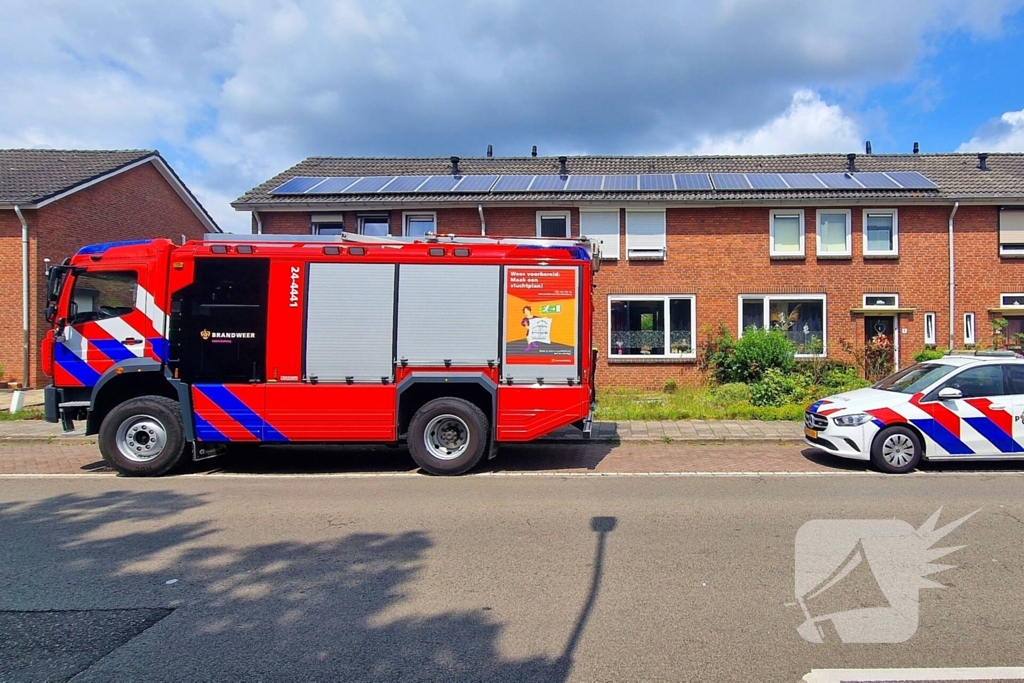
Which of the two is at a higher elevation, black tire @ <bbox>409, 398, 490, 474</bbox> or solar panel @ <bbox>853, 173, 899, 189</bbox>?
solar panel @ <bbox>853, 173, 899, 189</bbox>

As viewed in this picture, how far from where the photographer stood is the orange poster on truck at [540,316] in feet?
28.8

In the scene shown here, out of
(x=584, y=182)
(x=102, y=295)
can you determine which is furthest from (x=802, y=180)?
(x=102, y=295)

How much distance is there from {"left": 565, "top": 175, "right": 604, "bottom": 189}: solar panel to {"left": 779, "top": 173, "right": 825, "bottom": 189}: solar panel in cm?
522

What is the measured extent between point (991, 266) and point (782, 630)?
58.9ft

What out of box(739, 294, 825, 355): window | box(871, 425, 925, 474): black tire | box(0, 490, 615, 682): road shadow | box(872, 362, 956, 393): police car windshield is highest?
box(739, 294, 825, 355): window

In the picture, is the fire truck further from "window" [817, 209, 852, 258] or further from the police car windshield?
"window" [817, 209, 852, 258]

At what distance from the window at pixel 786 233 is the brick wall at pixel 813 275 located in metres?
0.17

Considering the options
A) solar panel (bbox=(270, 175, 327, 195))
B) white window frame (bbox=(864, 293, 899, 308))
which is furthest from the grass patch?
solar panel (bbox=(270, 175, 327, 195))

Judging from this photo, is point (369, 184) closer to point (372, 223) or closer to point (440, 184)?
point (372, 223)

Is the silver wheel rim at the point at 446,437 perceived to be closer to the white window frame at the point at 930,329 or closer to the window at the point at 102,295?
the window at the point at 102,295

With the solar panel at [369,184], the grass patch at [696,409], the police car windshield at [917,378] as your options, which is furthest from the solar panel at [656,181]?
the police car windshield at [917,378]

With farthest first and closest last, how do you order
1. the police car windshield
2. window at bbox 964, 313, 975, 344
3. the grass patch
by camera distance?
1. window at bbox 964, 313, 975, 344
2. the grass patch
3. the police car windshield

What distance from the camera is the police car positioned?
340 inches

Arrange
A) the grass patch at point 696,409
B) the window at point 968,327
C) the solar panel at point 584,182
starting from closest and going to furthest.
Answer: the grass patch at point 696,409 → the window at point 968,327 → the solar panel at point 584,182
